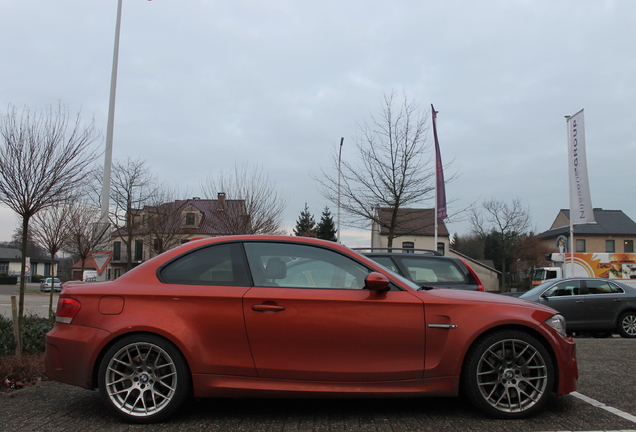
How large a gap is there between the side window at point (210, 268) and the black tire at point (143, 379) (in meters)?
0.52

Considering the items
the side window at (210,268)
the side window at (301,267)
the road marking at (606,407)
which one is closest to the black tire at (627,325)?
the road marking at (606,407)

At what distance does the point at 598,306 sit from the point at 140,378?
11.2 meters

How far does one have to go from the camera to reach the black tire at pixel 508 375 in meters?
3.82

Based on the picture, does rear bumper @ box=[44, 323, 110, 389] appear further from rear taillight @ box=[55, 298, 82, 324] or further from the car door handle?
the car door handle

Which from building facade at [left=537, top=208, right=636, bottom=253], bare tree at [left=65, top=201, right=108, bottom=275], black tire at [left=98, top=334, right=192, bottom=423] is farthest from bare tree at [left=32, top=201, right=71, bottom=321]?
building facade at [left=537, top=208, right=636, bottom=253]

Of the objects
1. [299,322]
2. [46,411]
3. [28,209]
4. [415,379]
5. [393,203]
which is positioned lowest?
[46,411]

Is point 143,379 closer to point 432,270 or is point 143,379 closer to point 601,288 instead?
point 432,270

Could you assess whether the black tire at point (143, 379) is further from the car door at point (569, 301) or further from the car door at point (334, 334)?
the car door at point (569, 301)

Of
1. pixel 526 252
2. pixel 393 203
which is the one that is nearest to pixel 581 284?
pixel 393 203

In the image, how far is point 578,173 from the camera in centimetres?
2059

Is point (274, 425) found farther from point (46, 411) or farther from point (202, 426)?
point (46, 411)

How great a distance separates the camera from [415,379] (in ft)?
12.4

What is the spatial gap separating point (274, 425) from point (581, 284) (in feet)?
35.3

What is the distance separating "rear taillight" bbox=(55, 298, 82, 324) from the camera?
3930 millimetres
